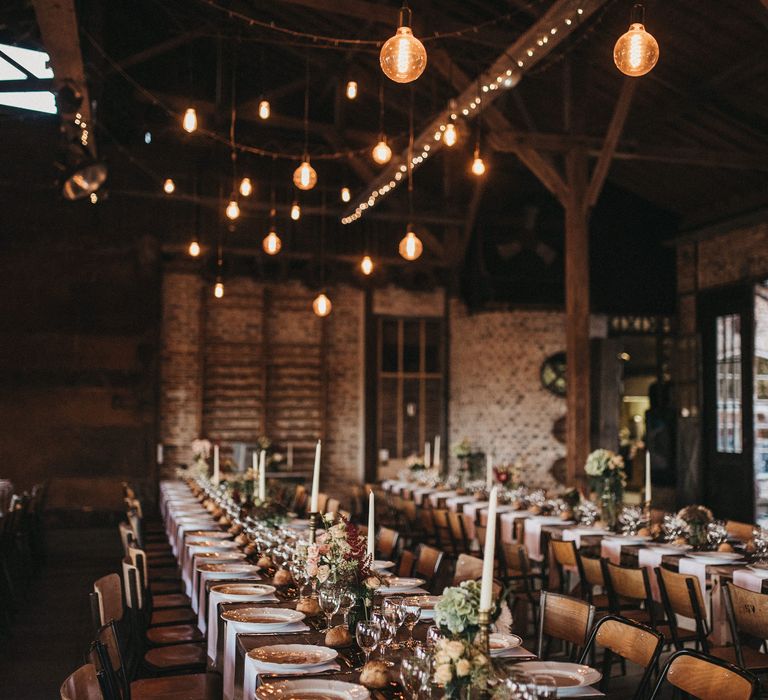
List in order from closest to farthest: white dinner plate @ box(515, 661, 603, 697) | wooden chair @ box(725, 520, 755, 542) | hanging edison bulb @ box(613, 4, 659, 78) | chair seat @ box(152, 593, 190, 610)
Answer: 1. white dinner plate @ box(515, 661, 603, 697)
2. hanging edison bulb @ box(613, 4, 659, 78)
3. chair seat @ box(152, 593, 190, 610)
4. wooden chair @ box(725, 520, 755, 542)

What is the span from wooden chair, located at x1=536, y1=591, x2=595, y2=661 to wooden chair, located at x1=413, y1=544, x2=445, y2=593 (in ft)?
4.22

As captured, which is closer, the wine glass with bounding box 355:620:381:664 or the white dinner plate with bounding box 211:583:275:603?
the wine glass with bounding box 355:620:381:664

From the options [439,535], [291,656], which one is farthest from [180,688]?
[439,535]

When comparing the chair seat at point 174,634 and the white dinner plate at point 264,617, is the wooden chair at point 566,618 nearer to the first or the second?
the white dinner plate at point 264,617

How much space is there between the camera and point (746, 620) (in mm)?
4465

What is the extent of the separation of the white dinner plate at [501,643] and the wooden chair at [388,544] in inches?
112

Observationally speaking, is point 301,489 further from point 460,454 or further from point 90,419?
point 90,419

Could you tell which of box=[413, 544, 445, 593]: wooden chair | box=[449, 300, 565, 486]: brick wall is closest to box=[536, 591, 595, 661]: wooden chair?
box=[413, 544, 445, 593]: wooden chair

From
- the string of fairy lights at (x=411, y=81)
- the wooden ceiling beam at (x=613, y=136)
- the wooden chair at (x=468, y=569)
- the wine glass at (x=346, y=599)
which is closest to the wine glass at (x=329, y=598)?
the wine glass at (x=346, y=599)

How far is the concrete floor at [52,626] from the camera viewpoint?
234 inches

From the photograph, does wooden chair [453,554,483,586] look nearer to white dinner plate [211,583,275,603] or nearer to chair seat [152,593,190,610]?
white dinner plate [211,583,275,603]

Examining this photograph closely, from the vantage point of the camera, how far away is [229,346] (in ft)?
47.0

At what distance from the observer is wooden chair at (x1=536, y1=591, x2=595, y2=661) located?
398cm

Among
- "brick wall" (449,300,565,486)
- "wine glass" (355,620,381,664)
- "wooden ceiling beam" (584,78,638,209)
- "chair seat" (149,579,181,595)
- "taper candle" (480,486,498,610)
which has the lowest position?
"chair seat" (149,579,181,595)
